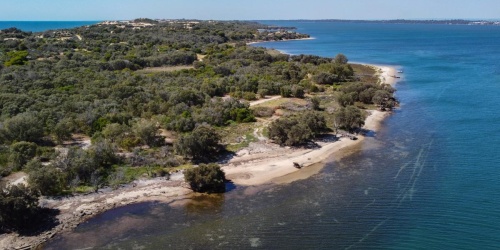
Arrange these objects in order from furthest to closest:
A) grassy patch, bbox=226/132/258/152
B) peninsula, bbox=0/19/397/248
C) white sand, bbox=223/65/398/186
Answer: grassy patch, bbox=226/132/258/152, white sand, bbox=223/65/398/186, peninsula, bbox=0/19/397/248

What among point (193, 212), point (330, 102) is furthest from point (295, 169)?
point (330, 102)

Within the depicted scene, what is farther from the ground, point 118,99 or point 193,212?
point 118,99

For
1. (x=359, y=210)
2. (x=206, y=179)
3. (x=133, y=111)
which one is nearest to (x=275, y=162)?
(x=206, y=179)

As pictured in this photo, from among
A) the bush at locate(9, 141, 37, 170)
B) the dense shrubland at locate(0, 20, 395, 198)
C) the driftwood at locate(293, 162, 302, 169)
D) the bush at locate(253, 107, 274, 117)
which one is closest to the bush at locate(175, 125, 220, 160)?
the dense shrubland at locate(0, 20, 395, 198)

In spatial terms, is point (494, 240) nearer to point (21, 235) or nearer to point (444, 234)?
point (444, 234)

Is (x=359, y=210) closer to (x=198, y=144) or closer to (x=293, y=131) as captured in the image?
(x=293, y=131)

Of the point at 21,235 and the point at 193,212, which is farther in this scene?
the point at 193,212

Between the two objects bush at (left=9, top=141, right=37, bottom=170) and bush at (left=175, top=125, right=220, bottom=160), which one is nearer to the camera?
bush at (left=9, top=141, right=37, bottom=170)

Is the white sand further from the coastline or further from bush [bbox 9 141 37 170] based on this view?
bush [bbox 9 141 37 170]
